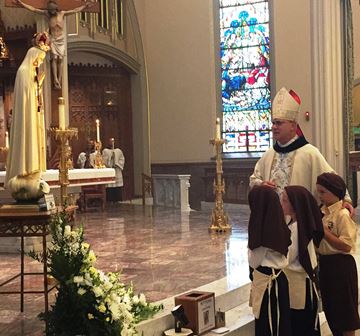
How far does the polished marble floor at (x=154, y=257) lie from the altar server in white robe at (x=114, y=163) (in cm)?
333

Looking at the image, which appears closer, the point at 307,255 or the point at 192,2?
the point at 307,255

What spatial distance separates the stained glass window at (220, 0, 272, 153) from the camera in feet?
52.0

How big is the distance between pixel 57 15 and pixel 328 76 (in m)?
5.13

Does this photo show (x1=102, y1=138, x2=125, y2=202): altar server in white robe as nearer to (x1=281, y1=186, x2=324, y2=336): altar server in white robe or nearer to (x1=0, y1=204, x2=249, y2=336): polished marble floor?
(x1=0, y1=204, x2=249, y2=336): polished marble floor

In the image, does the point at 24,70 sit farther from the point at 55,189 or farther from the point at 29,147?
the point at 55,189

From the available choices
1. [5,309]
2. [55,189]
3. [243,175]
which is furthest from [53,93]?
[5,309]

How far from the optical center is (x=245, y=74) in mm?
16125

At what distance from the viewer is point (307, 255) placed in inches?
164

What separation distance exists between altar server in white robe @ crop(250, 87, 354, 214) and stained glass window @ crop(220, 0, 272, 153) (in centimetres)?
1056

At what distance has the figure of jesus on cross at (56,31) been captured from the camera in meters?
11.7

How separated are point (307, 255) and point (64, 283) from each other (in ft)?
4.99

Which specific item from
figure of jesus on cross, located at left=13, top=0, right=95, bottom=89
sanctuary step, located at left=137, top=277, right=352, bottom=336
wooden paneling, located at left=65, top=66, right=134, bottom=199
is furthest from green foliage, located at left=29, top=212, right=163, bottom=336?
wooden paneling, located at left=65, top=66, right=134, bottom=199

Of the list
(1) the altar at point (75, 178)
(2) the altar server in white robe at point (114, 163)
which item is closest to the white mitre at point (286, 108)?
(1) the altar at point (75, 178)

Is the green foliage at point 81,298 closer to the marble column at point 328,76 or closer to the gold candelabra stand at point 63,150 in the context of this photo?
the gold candelabra stand at point 63,150
